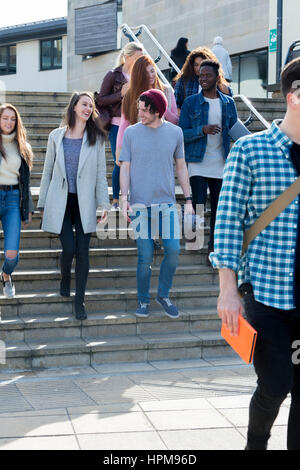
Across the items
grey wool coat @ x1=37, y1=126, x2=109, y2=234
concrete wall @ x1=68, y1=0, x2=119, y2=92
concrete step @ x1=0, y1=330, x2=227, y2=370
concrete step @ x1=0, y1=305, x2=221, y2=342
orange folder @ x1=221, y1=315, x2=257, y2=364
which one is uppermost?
concrete wall @ x1=68, y1=0, x2=119, y2=92

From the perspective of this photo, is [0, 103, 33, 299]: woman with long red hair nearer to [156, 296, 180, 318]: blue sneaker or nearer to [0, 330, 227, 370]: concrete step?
[0, 330, 227, 370]: concrete step

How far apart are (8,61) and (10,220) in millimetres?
32314

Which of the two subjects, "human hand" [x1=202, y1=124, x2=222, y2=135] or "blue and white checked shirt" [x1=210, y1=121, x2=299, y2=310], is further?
"human hand" [x1=202, y1=124, x2=222, y2=135]

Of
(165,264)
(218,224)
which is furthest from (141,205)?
(218,224)

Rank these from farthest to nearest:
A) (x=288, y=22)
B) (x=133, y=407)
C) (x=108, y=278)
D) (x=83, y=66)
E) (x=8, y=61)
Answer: (x=8, y=61), (x=83, y=66), (x=288, y=22), (x=108, y=278), (x=133, y=407)

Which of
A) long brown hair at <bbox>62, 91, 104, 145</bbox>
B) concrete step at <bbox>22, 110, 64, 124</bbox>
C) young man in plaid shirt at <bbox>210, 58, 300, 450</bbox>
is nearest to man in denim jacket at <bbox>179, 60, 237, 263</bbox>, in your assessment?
long brown hair at <bbox>62, 91, 104, 145</bbox>

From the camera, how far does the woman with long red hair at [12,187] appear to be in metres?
6.51

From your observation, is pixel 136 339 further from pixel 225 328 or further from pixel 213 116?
pixel 225 328

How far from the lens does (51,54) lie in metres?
35.8

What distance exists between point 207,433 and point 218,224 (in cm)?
162

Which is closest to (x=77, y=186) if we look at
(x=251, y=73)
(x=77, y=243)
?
(x=77, y=243)

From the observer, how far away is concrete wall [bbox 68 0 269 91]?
69.2ft

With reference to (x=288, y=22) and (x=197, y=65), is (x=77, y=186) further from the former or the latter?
(x=288, y=22)

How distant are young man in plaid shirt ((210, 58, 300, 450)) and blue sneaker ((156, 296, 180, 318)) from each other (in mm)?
3405
